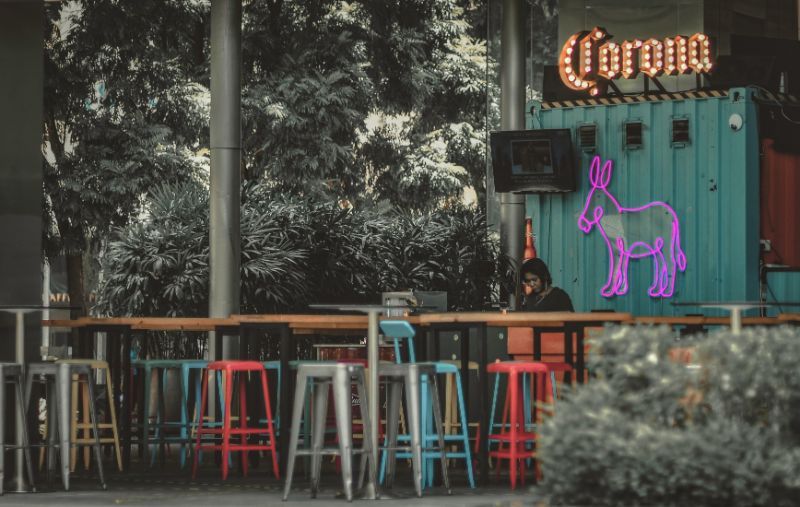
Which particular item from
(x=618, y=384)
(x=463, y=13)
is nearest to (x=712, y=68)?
(x=618, y=384)

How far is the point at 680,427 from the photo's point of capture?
202 inches

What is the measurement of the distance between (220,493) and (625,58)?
7070mm

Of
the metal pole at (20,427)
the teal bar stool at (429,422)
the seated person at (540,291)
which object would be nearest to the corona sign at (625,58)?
the seated person at (540,291)

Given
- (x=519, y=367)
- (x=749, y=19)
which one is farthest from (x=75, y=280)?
(x=519, y=367)

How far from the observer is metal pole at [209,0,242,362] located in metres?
12.9

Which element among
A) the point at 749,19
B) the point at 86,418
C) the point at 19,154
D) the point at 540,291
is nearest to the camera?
the point at 19,154

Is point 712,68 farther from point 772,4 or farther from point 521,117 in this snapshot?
point 772,4

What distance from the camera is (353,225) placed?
15688 mm

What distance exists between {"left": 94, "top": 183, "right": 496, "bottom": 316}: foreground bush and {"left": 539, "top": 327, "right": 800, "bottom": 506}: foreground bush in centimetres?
928

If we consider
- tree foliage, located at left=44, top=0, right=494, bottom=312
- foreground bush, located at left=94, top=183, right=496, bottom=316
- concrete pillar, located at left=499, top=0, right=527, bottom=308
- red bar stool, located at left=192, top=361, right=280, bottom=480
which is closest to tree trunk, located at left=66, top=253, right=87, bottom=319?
tree foliage, located at left=44, top=0, right=494, bottom=312

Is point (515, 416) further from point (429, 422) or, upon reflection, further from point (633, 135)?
point (633, 135)

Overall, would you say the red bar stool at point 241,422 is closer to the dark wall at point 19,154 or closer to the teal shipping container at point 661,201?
the dark wall at point 19,154

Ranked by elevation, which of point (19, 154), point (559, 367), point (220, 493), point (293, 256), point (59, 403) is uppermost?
point (19, 154)

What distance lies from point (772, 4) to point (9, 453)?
480 inches
